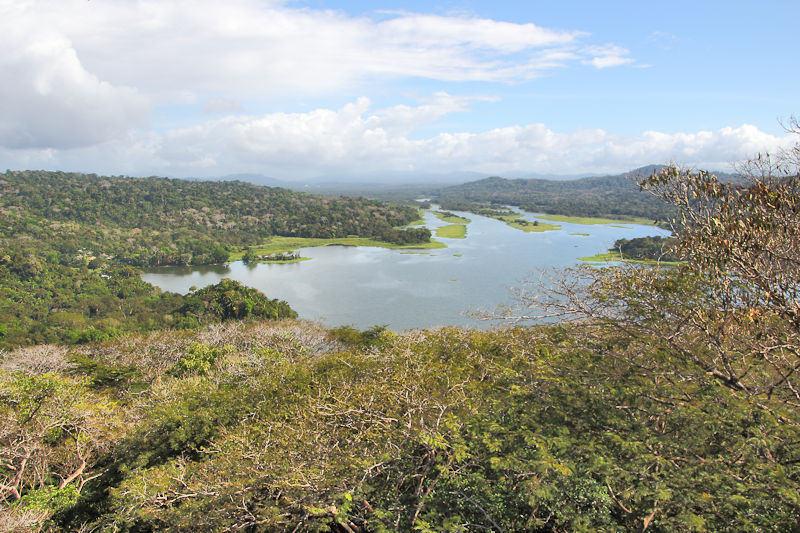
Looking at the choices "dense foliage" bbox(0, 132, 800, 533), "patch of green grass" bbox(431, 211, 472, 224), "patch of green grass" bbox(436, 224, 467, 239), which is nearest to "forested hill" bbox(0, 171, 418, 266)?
"patch of green grass" bbox(436, 224, 467, 239)

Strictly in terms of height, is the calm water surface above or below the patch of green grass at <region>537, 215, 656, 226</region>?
below

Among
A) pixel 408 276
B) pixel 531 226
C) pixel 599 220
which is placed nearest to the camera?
pixel 408 276

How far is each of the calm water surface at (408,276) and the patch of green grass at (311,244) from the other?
264cm

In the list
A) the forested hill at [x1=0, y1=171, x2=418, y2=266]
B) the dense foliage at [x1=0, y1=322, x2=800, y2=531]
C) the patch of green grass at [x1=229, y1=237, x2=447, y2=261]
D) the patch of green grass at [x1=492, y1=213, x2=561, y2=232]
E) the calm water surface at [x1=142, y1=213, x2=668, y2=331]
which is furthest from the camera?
the patch of green grass at [x1=492, y1=213, x2=561, y2=232]

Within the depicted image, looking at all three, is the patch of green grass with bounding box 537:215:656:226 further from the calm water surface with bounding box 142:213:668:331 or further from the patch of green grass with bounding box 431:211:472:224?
the patch of green grass with bounding box 431:211:472:224

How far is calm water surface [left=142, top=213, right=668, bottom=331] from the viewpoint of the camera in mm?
32719

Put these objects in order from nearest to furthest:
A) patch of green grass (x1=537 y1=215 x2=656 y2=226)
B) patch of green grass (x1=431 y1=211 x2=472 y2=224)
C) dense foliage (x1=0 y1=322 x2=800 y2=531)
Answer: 1. dense foliage (x1=0 y1=322 x2=800 y2=531)
2. patch of green grass (x1=537 y1=215 x2=656 y2=226)
3. patch of green grass (x1=431 y1=211 x2=472 y2=224)

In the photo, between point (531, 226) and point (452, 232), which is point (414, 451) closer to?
point (452, 232)

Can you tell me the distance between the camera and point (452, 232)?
75.4m

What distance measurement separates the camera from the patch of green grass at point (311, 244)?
212ft

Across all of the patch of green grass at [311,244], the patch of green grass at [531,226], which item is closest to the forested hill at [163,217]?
the patch of green grass at [311,244]

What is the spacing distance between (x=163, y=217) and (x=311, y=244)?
1483 inches

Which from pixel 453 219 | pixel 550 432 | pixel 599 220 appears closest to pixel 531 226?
pixel 599 220

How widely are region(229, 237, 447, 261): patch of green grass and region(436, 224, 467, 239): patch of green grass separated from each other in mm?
5481
